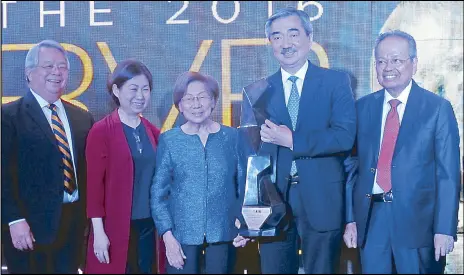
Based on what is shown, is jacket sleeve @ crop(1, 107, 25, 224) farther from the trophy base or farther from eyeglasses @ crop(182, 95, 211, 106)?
the trophy base

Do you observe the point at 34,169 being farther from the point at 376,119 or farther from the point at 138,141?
the point at 376,119

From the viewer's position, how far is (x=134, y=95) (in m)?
2.95

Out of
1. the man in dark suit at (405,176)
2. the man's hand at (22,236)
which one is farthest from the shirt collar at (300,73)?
the man's hand at (22,236)

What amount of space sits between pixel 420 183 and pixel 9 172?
198cm

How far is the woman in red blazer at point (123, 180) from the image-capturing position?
2906 mm

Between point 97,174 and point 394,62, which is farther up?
point 394,62

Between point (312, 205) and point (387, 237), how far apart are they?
370 mm

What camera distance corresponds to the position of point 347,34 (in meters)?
2.96

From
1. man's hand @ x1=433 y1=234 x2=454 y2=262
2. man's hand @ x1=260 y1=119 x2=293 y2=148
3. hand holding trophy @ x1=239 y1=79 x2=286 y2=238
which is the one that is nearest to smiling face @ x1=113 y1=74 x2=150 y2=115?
hand holding trophy @ x1=239 y1=79 x2=286 y2=238

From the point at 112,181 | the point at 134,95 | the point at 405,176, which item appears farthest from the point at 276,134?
the point at 112,181

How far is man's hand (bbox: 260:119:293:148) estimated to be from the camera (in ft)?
9.21

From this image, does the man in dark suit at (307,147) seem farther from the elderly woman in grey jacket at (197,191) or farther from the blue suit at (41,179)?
the blue suit at (41,179)

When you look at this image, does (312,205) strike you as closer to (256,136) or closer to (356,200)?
→ (356,200)

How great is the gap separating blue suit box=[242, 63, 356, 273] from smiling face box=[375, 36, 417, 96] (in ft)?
0.61
